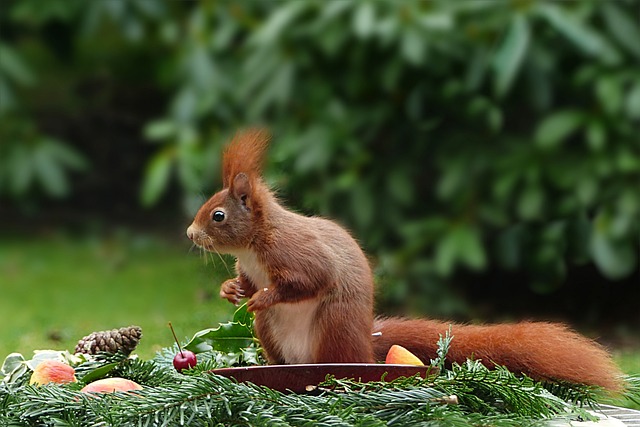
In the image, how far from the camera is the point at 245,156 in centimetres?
141

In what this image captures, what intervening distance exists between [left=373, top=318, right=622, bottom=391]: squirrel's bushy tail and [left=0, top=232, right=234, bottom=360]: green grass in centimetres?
100

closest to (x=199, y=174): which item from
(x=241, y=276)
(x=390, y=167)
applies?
(x=390, y=167)

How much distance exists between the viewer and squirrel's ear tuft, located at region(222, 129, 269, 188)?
1404mm

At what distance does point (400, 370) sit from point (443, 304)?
7.52 feet

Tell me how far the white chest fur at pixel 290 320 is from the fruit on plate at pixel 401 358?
0.38 ft

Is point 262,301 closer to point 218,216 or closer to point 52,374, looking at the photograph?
point 218,216

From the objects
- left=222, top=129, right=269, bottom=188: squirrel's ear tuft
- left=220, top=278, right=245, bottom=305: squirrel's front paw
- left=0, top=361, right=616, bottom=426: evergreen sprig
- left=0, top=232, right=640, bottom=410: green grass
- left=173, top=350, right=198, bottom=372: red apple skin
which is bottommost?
left=0, top=361, right=616, bottom=426: evergreen sprig

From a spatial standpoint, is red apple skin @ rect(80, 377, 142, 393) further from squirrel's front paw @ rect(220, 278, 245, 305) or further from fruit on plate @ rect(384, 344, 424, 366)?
fruit on plate @ rect(384, 344, 424, 366)

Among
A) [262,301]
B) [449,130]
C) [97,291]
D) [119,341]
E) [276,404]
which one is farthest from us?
[97,291]

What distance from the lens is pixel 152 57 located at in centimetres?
522

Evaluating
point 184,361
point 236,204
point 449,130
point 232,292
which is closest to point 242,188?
point 236,204

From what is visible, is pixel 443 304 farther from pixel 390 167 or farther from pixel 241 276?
pixel 241 276

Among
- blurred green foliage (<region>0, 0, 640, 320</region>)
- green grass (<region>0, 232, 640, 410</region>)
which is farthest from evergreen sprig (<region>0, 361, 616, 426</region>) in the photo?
blurred green foliage (<region>0, 0, 640, 320</region>)

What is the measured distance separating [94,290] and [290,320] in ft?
9.67
